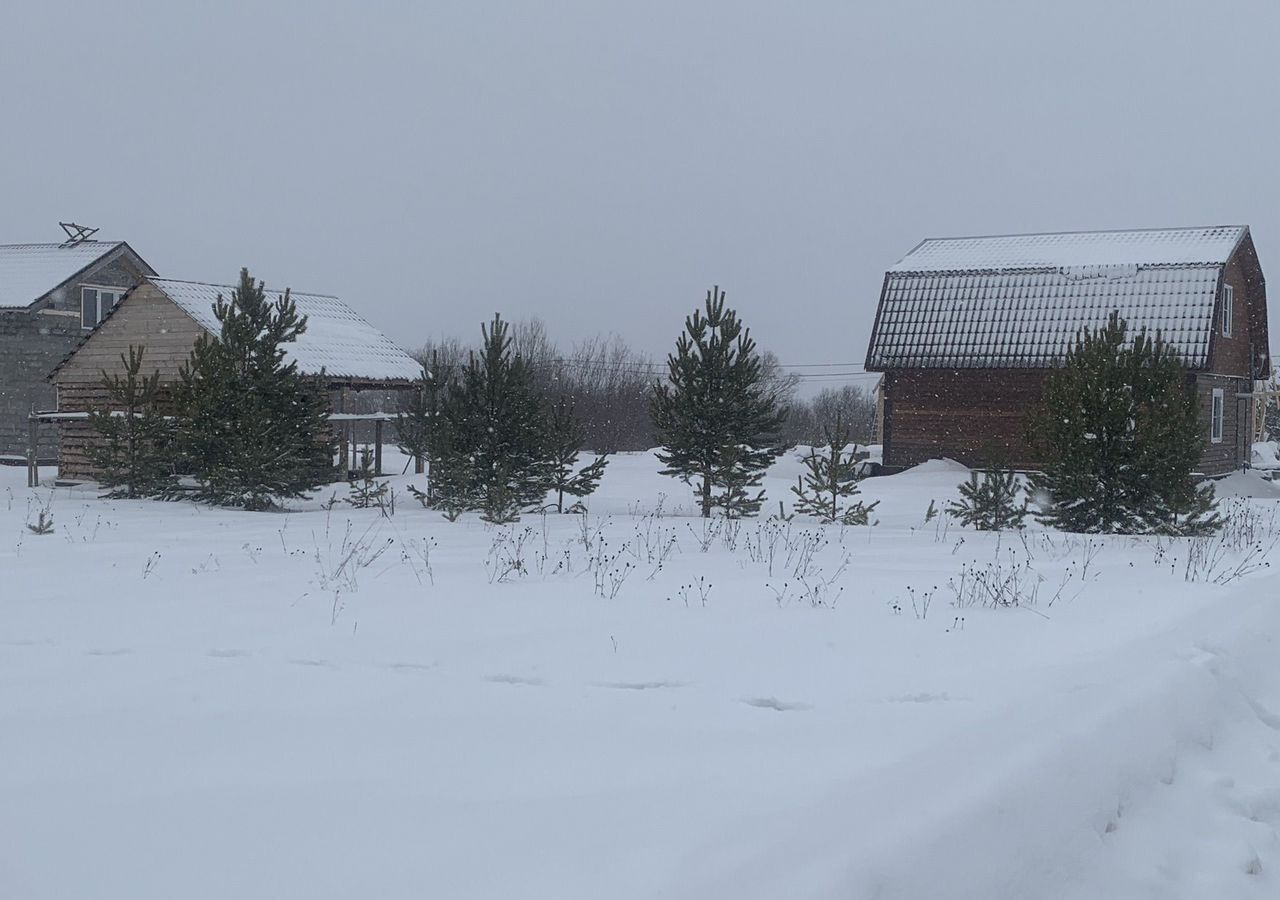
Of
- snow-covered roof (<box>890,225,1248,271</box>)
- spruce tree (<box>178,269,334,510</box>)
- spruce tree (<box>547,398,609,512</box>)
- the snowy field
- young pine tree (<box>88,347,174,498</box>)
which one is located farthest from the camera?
snow-covered roof (<box>890,225,1248,271</box>)

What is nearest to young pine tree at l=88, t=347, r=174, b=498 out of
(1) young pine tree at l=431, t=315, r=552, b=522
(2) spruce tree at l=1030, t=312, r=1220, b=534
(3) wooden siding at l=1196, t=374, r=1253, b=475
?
(1) young pine tree at l=431, t=315, r=552, b=522

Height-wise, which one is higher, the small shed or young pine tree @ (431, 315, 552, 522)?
the small shed

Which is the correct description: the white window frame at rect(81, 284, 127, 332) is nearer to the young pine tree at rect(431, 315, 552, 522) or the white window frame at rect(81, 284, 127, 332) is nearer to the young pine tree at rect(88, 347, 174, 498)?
the young pine tree at rect(88, 347, 174, 498)

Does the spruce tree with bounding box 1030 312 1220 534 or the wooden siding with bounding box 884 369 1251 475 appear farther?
the wooden siding with bounding box 884 369 1251 475

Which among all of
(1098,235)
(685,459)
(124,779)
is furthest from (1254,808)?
(1098,235)

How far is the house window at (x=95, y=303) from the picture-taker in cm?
3117

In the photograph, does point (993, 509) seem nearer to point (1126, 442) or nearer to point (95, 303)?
point (1126, 442)

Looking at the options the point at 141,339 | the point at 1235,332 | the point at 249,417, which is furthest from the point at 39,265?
the point at 1235,332

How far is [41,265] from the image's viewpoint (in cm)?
3162

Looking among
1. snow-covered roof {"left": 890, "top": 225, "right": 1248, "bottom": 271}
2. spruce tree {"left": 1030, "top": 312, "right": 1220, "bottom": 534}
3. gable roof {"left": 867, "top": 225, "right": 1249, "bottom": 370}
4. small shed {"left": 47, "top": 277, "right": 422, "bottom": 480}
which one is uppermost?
snow-covered roof {"left": 890, "top": 225, "right": 1248, "bottom": 271}

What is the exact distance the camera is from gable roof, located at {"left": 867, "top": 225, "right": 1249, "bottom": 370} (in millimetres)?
25078

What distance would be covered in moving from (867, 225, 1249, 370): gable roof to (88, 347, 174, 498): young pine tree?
16.5 m

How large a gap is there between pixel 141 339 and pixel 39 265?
37.2ft

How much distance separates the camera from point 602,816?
3670 millimetres
